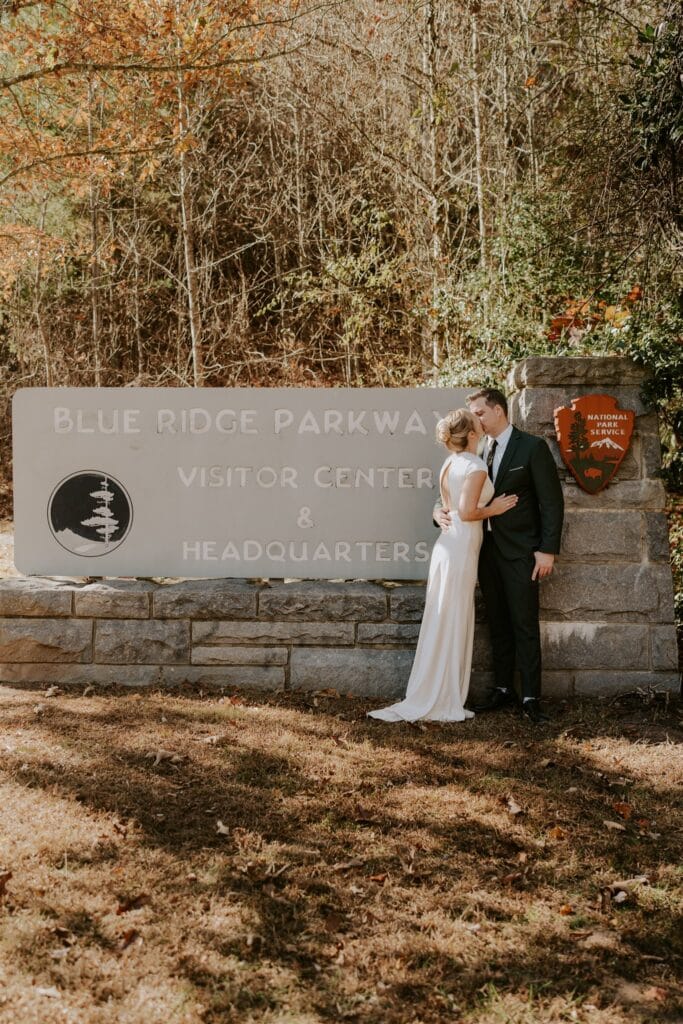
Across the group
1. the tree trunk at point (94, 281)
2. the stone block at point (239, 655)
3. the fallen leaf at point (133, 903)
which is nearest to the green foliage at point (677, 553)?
the stone block at point (239, 655)

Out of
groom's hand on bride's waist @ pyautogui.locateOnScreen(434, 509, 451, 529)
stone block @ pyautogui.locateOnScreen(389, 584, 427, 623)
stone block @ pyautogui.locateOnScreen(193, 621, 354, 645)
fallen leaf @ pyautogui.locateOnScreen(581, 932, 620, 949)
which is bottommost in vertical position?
fallen leaf @ pyautogui.locateOnScreen(581, 932, 620, 949)

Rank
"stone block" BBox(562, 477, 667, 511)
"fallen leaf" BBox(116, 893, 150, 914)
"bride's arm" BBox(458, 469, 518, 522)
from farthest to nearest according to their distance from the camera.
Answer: "stone block" BBox(562, 477, 667, 511), "bride's arm" BBox(458, 469, 518, 522), "fallen leaf" BBox(116, 893, 150, 914)

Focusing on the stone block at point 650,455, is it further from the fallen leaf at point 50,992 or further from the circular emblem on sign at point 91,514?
the fallen leaf at point 50,992

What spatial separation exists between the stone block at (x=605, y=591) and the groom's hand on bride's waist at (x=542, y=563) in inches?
12.0

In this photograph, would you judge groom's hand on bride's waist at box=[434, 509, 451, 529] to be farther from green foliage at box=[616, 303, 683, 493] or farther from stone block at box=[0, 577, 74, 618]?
stone block at box=[0, 577, 74, 618]

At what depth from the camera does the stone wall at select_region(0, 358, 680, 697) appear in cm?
516

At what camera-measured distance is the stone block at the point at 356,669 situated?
17.3 feet

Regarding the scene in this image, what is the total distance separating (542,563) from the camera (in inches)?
191

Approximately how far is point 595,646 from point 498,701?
0.69 meters

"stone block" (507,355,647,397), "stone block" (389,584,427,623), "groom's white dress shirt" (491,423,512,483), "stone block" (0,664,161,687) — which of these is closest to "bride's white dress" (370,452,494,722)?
"groom's white dress shirt" (491,423,512,483)

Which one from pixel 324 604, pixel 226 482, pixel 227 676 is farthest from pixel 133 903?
pixel 226 482

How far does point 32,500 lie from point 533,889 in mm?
3834

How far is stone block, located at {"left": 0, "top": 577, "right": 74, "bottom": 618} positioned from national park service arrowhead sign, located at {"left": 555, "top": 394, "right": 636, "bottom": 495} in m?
3.16

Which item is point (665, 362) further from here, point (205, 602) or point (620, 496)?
point (205, 602)
